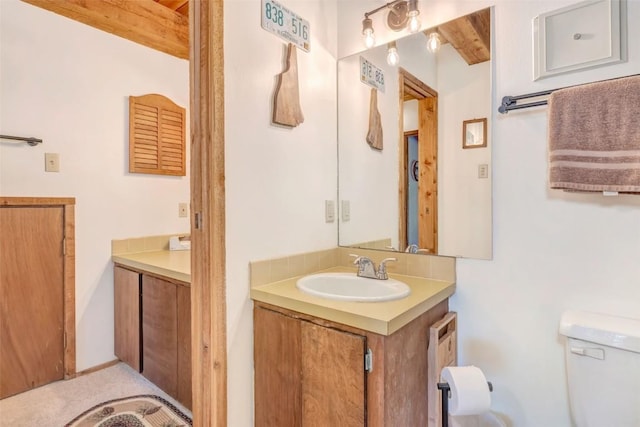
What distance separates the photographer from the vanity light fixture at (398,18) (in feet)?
4.90

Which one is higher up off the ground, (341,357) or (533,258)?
(533,258)

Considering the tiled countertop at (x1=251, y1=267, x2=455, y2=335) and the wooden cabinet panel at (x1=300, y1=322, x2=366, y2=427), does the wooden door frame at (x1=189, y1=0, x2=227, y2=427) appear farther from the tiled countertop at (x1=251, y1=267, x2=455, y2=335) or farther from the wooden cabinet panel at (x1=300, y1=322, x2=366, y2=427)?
the wooden cabinet panel at (x1=300, y1=322, x2=366, y2=427)

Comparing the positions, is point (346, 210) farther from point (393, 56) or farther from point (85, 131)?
point (85, 131)

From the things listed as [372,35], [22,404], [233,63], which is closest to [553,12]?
[372,35]

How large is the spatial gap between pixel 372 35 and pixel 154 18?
1.67m

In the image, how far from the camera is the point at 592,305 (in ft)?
3.82

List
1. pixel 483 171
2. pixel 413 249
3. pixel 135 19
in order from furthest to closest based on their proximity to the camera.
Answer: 1. pixel 135 19
2. pixel 413 249
3. pixel 483 171

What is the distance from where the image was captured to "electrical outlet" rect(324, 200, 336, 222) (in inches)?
69.7

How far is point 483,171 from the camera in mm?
1399

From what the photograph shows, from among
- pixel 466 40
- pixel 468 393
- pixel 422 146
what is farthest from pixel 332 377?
pixel 466 40

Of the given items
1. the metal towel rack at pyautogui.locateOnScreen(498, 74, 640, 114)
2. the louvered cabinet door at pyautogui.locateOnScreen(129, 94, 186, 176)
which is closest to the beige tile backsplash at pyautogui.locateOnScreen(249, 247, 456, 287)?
the metal towel rack at pyautogui.locateOnScreen(498, 74, 640, 114)

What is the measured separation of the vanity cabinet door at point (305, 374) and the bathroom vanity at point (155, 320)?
586 mm

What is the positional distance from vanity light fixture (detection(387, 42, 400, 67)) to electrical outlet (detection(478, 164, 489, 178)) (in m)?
0.69

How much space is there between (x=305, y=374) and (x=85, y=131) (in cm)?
211
